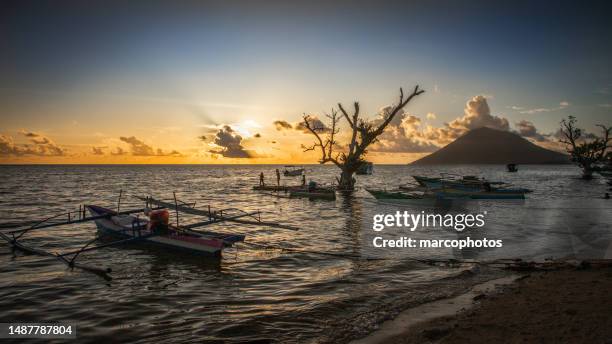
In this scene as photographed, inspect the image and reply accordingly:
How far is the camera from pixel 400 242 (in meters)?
16.5

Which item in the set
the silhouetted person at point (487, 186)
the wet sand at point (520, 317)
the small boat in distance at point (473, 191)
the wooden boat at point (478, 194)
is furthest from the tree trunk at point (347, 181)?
the wet sand at point (520, 317)

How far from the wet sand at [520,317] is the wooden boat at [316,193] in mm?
26403

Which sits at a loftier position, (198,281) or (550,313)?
(550,313)

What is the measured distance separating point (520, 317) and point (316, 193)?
98.9 feet

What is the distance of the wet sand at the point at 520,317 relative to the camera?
6.11m

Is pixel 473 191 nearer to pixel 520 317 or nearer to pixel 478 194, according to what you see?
pixel 478 194

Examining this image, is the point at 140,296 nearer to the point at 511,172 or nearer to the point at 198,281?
the point at 198,281

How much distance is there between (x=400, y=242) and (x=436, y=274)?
17.0ft

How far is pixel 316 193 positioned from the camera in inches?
1455

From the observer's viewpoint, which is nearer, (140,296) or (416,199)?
(140,296)

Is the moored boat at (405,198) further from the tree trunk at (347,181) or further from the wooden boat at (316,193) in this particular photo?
the tree trunk at (347,181)

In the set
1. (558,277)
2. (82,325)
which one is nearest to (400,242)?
(558,277)

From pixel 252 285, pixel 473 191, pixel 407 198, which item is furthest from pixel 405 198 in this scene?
pixel 252 285

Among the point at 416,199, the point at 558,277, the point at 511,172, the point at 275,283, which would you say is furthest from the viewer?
the point at 511,172
